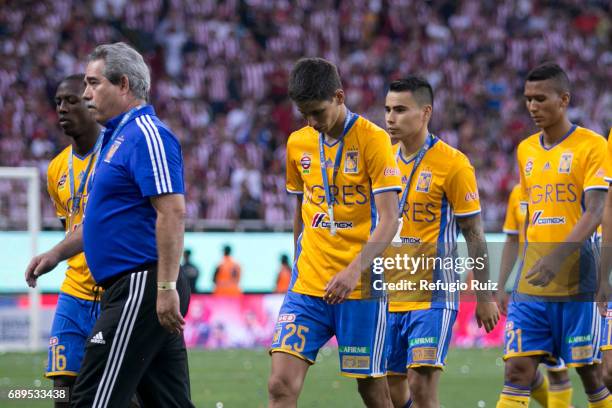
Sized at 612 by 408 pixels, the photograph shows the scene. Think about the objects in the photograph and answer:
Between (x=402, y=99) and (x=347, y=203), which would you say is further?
(x=402, y=99)

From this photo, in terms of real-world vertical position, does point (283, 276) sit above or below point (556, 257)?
below

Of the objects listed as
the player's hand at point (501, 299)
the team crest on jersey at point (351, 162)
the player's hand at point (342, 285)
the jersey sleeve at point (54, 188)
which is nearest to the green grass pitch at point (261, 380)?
the player's hand at point (501, 299)

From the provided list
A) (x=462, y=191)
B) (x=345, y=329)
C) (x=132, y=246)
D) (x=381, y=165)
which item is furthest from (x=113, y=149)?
(x=462, y=191)

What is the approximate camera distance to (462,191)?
7.55 m

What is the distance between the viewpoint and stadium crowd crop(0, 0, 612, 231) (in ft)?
68.0

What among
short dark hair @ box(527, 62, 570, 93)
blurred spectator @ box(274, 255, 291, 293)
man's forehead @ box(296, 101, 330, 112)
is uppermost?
short dark hair @ box(527, 62, 570, 93)

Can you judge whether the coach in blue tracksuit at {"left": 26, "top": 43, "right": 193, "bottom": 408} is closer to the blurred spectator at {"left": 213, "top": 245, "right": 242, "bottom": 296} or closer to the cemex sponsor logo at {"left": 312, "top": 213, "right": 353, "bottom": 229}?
the cemex sponsor logo at {"left": 312, "top": 213, "right": 353, "bottom": 229}

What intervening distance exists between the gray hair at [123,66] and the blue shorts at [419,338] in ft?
8.54

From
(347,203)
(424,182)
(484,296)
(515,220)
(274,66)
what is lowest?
(484,296)

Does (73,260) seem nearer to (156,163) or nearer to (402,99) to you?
(156,163)

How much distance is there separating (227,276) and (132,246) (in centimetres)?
1169

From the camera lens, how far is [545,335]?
7746 millimetres

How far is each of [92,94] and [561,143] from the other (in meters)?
3.58

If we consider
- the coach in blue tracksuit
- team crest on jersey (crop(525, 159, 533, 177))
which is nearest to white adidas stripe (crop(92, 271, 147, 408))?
the coach in blue tracksuit
